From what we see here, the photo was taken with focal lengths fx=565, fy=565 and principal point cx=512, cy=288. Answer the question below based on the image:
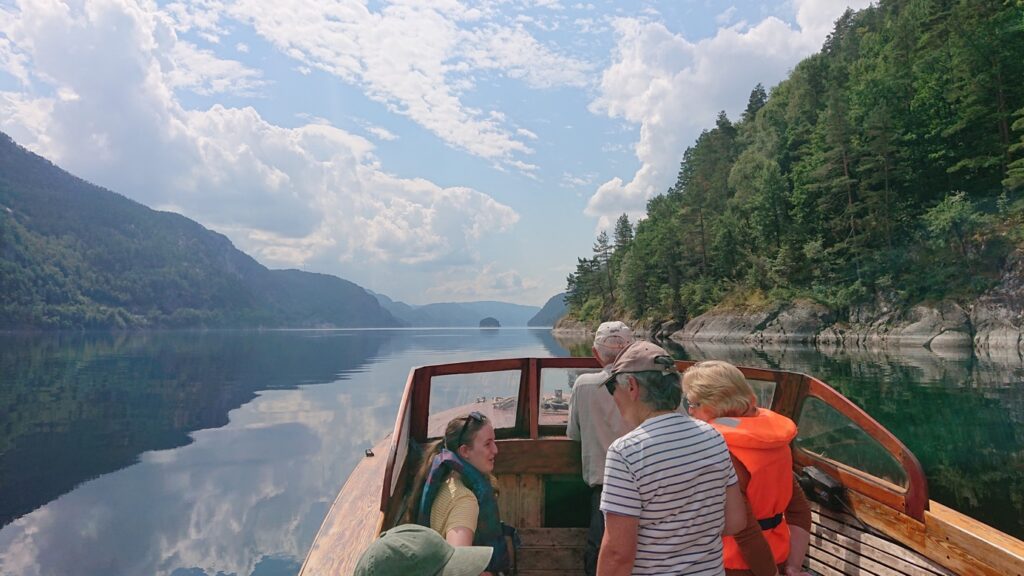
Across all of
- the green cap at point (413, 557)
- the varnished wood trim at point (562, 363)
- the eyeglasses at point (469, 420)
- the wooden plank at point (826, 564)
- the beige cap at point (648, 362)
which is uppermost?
the beige cap at point (648, 362)

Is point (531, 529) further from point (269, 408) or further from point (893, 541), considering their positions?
point (269, 408)

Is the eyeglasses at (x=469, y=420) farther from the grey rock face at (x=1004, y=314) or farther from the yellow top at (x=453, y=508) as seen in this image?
the grey rock face at (x=1004, y=314)

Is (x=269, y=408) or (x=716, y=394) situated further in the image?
(x=269, y=408)

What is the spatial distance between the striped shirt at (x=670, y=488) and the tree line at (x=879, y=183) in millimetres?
48013

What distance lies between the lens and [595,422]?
3896 mm

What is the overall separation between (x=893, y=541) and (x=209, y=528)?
39.1 ft

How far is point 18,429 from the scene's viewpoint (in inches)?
824

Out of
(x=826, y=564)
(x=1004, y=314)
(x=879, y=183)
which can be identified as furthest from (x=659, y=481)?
(x=879, y=183)

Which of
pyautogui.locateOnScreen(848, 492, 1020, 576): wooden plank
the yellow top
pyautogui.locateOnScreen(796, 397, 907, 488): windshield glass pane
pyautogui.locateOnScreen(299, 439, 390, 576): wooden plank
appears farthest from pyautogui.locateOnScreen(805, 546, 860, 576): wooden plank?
pyautogui.locateOnScreen(299, 439, 390, 576): wooden plank

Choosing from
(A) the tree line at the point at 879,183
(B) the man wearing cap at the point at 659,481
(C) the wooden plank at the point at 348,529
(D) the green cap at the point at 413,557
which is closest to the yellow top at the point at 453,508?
(C) the wooden plank at the point at 348,529

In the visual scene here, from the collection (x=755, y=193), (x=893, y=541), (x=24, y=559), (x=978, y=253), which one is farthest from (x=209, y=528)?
(x=755, y=193)

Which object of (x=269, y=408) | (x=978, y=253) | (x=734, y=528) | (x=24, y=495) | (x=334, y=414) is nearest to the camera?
(x=734, y=528)

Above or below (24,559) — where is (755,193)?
above

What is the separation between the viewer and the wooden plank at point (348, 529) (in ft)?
11.4
